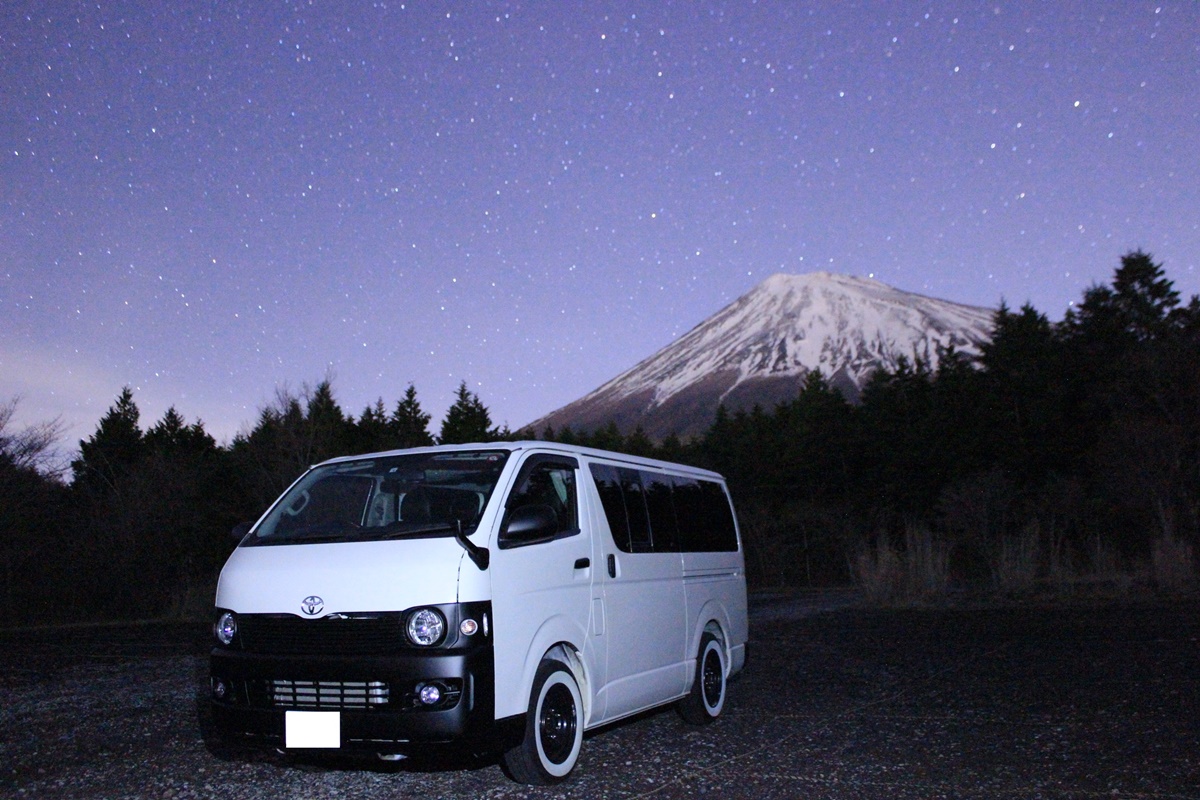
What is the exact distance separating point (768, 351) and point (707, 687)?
157 metres

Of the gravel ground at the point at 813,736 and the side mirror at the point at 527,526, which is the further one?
the gravel ground at the point at 813,736

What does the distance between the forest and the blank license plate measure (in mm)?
15592

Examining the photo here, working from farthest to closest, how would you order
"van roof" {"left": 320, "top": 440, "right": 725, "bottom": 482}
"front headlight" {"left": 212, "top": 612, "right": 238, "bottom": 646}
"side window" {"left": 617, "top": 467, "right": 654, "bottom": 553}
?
"side window" {"left": 617, "top": 467, "right": 654, "bottom": 553}
"van roof" {"left": 320, "top": 440, "right": 725, "bottom": 482}
"front headlight" {"left": 212, "top": 612, "right": 238, "bottom": 646}

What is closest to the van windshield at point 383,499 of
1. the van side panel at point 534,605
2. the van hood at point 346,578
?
the van hood at point 346,578

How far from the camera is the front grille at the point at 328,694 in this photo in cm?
545

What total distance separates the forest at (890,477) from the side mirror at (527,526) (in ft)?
48.5

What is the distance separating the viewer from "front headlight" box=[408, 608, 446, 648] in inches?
214

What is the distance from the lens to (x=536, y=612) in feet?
19.4

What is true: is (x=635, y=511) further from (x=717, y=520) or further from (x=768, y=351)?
(x=768, y=351)

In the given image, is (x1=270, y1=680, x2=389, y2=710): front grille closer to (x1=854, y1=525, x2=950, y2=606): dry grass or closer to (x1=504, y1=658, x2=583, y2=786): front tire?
(x1=504, y1=658, x2=583, y2=786): front tire

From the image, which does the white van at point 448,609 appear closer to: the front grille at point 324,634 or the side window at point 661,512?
the front grille at point 324,634

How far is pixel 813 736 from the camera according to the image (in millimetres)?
7387

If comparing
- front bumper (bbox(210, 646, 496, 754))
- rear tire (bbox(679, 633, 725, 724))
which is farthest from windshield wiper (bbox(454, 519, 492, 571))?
rear tire (bbox(679, 633, 725, 724))

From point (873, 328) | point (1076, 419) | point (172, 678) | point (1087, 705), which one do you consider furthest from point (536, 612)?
point (873, 328)
